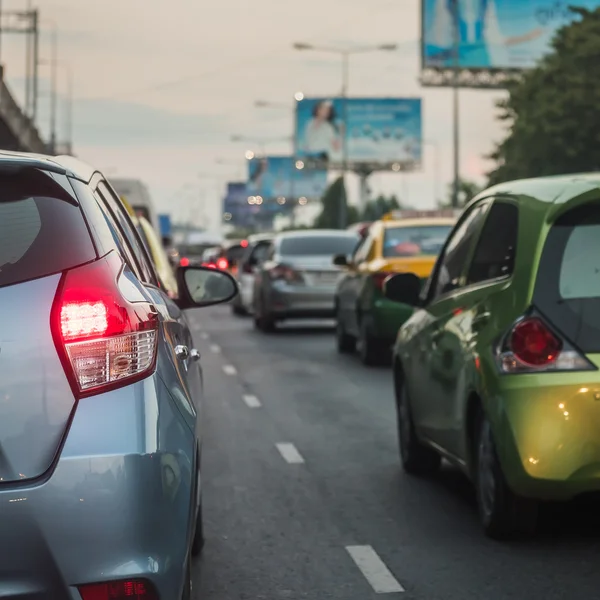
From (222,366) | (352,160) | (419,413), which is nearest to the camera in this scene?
(419,413)

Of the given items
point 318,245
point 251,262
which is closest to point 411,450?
point 318,245

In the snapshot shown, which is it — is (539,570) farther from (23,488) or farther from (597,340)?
(23,488)

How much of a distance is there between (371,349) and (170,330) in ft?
44.3

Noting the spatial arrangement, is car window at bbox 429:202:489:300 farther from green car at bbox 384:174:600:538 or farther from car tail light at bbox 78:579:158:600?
car tail light at bbox 78:579:158:600

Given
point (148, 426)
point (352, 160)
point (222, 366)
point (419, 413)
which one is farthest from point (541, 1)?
point (148, 426)

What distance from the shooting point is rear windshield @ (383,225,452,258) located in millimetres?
17641

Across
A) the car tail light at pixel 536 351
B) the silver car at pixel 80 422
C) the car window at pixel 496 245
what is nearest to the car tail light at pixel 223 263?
the car window at pixel 496 245

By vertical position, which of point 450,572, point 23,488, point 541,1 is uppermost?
point 541,1

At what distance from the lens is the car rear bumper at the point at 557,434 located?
6.69 metres

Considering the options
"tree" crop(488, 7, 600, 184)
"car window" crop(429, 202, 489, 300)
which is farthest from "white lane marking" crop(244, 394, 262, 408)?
"tree" crop(488, 7, 600, 184)

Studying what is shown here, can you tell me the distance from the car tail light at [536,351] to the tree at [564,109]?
48.7 metres

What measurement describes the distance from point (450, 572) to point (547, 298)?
1.20 meters

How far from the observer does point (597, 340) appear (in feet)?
22.4

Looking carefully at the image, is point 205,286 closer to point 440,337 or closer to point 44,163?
point 440,337
